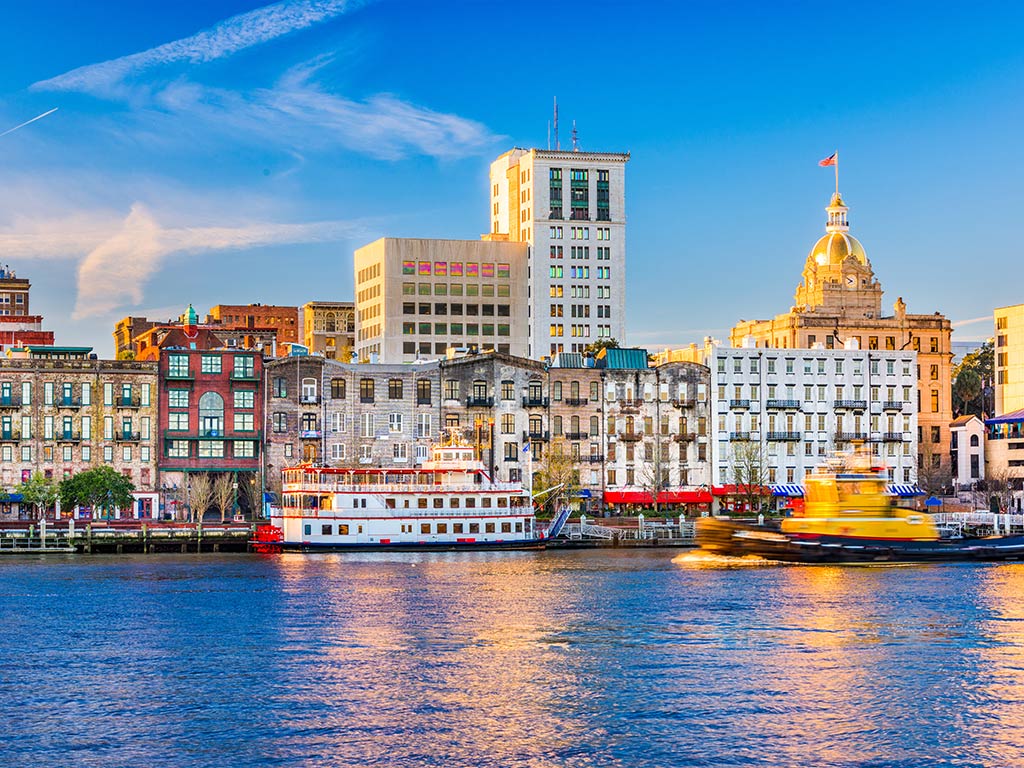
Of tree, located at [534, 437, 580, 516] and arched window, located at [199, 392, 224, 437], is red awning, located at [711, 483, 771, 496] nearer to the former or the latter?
tree, located at [534, 437, 580, 516]

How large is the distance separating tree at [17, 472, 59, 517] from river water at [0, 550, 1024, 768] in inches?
1314

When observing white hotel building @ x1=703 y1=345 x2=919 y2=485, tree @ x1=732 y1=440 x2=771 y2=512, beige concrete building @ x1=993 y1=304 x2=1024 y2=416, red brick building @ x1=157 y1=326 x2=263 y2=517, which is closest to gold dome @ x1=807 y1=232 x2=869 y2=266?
beige concrete building @ x1=993 y1=304 x2=1024 y2=416

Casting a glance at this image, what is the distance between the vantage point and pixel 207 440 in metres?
138

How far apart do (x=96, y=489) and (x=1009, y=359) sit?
4539 inches

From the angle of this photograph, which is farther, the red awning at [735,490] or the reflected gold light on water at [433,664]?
the red awning at [735,490]

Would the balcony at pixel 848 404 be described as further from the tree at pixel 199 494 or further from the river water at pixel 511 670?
the tree at pixel 199 494

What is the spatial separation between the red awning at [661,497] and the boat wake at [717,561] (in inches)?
1164

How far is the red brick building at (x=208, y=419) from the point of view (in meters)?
138

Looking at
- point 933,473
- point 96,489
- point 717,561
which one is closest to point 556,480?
point 717,561

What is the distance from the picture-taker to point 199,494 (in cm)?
13275

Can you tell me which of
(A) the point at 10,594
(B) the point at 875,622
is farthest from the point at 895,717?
(A) the point at 10,594

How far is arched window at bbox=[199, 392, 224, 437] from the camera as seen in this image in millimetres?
138125

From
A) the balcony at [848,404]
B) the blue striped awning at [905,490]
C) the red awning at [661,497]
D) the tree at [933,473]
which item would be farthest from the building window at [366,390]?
the tree at [933,473]

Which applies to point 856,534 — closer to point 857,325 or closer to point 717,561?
point 717,561
